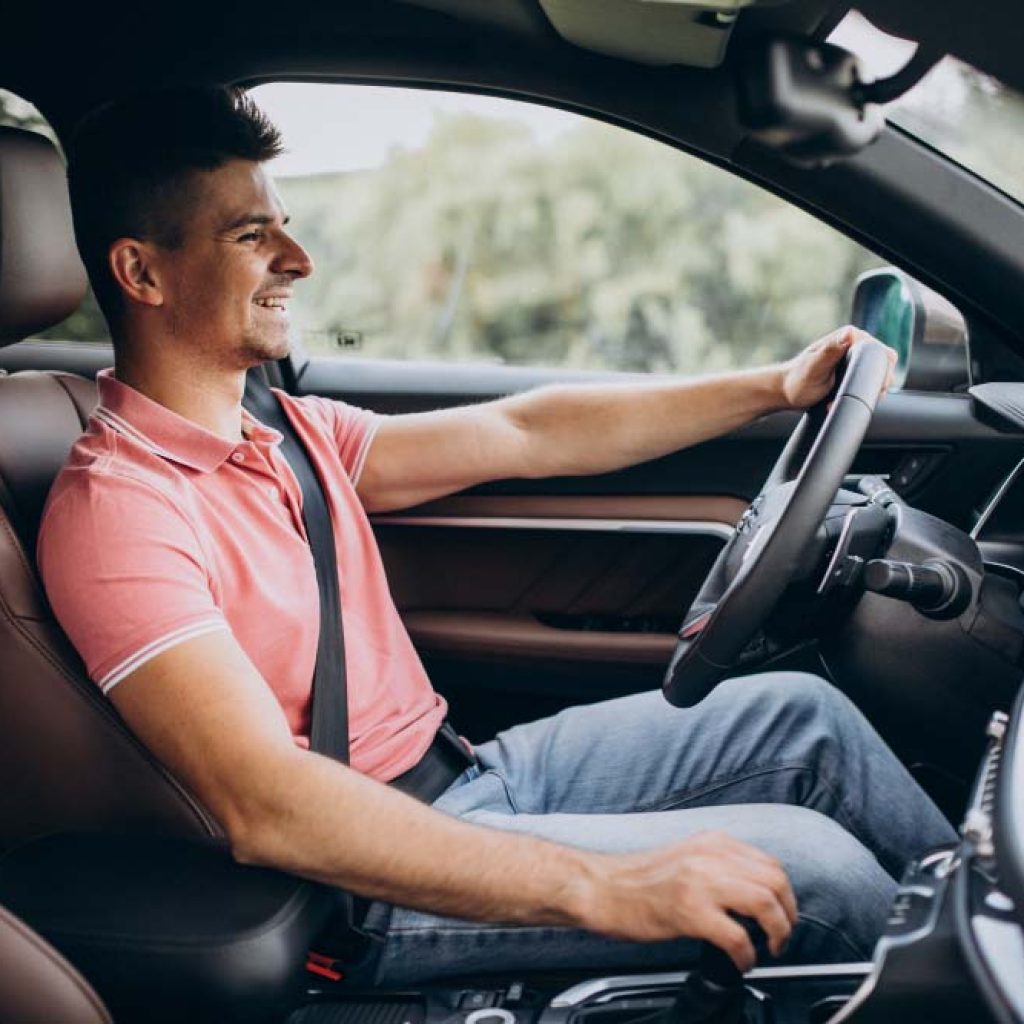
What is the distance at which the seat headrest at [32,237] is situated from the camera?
5.27 ft

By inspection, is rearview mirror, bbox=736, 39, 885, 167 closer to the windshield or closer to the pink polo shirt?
the windshield

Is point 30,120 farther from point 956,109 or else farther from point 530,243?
point 530,243

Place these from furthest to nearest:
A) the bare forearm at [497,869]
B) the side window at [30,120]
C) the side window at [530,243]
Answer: the side window at [530,243], the side window at [30,120], the bare forearm at [497,869]

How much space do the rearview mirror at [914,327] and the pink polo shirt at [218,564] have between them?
0.89 metres

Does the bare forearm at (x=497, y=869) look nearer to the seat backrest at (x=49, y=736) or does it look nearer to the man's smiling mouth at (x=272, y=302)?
the seat backrest at (x=49, y=736)

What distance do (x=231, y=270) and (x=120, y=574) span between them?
→ 0.50 m

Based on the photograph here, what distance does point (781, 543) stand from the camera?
1.38 m

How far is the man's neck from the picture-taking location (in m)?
1.68

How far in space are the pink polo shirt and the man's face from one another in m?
0.12

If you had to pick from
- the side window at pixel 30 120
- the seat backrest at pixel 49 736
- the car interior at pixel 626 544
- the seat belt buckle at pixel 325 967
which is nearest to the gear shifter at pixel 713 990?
the car interior at pixel 626 544

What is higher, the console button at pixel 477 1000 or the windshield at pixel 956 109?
the windshield at pixel 956 109

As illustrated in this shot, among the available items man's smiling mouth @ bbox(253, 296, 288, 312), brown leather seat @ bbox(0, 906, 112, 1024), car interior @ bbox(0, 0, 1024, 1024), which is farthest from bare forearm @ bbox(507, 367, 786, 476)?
brown leather seat @ bbox(0, 906, 112, 1024)

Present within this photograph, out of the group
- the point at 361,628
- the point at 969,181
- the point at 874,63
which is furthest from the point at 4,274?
the point at 969,181

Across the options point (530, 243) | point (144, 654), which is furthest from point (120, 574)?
point (530, 243)
